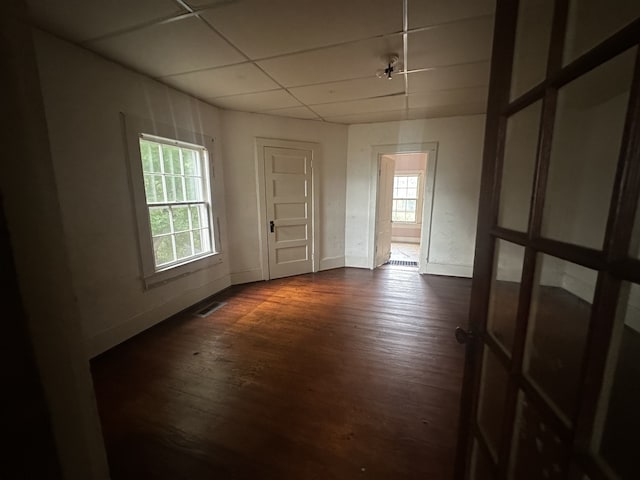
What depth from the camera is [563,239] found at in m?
0.59

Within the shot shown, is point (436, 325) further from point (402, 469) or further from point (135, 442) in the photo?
point (135, 442)

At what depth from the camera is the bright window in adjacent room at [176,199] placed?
2.70 m

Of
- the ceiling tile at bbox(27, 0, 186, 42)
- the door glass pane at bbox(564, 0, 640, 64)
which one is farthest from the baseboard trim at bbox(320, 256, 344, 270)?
the door glass pane at bbox(564, 0, 640, 64)

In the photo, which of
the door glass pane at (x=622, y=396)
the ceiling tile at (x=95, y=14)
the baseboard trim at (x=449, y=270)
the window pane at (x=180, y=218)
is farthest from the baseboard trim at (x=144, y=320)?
the baseboard trim at (x=449, y=270)

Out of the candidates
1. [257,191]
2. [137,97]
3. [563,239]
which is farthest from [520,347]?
[257,191]

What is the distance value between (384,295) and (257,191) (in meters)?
2.32

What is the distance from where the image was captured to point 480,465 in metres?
0.94

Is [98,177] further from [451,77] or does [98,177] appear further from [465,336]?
[451,77]

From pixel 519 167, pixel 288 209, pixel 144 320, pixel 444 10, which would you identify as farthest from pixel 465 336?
pixel 288 209

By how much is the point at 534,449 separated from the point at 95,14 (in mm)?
2868

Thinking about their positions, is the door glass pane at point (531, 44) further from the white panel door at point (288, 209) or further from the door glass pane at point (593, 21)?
the white panel door at point (288, 209)

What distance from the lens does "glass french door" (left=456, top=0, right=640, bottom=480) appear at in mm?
461

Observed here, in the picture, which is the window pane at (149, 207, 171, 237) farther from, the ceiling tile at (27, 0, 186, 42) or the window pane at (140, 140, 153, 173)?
the ceiling tile at (27, 0, 186, 42)

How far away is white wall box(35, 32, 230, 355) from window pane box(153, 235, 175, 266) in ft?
0.82
